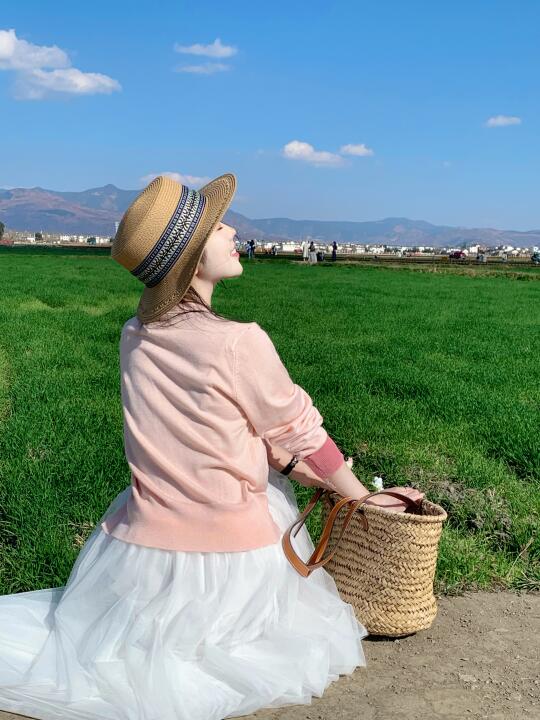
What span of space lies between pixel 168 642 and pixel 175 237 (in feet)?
4.28

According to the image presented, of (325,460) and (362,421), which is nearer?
(325,460)

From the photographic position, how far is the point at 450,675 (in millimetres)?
2998

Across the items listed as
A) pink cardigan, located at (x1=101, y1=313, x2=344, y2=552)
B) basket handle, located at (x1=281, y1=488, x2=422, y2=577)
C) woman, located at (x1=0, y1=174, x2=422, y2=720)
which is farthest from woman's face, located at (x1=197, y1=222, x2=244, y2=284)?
basket handle, located at (x1=281, y1=488, x2=422, y2=577)

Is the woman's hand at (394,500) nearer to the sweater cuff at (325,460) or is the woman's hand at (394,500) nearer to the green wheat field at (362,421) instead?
the sweater cuff at (325,460)

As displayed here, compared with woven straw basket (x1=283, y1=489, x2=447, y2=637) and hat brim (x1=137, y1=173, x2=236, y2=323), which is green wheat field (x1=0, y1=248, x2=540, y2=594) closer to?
woven straw basket (x1=283, y1=489, x2=447, y2=637)

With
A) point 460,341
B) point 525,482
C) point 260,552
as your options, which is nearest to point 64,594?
point 260,552

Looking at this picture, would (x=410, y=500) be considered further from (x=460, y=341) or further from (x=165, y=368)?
(x=460, y=341)

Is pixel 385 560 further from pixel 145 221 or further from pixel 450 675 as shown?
pixel 145 221

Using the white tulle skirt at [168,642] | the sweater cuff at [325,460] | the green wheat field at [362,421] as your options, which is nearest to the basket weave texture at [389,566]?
the sweater cuff at [325,460]

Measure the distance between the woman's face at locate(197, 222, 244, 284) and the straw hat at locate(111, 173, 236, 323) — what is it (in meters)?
0.06

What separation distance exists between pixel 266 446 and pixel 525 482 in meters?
2.79

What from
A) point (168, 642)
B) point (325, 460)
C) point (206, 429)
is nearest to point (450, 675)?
point (325, 460)

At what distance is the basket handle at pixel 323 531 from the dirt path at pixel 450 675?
44 centimetres

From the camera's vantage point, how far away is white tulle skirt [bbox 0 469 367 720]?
2.59 m
